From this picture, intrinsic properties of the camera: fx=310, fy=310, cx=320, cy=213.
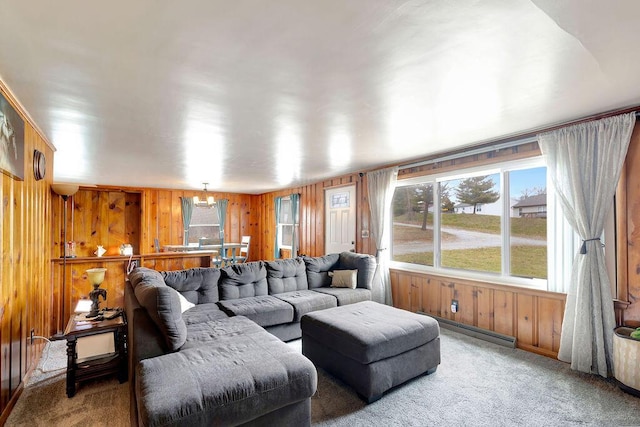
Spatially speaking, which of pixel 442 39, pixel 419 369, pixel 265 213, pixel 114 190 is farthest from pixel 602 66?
pixel 114 190

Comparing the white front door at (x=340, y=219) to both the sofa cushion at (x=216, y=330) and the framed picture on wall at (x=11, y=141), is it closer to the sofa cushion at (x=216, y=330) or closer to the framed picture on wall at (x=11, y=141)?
the sofa cushion at (x=216, y=330)

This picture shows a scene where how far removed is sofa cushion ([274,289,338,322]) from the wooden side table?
1.63 m

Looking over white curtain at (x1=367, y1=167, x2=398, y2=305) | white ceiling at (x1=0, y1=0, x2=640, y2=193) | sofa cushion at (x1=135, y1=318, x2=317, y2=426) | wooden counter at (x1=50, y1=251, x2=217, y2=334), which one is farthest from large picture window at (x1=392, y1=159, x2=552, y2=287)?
wooden counter at (x1=50, y1=251, x2=217, y2=334)

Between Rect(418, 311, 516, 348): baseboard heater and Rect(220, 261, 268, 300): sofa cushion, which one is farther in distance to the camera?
Rect(220, 261, 268, 300): sofa cushion

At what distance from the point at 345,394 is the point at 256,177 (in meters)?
4.50

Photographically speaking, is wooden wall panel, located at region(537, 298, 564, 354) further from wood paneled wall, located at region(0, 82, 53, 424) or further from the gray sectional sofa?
wood paneled wall, located at region(0, 82, 53, 424)

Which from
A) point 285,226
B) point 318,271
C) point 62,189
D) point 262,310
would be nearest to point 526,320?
point 318,271

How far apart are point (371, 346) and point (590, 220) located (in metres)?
2.26

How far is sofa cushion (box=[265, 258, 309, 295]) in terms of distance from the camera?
4.06 meters

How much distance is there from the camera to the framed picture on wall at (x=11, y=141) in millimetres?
1972

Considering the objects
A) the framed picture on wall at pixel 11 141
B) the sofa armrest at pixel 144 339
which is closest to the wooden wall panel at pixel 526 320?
the sofa armrest at pixel 144 339

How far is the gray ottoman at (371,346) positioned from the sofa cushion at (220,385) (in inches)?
24.0

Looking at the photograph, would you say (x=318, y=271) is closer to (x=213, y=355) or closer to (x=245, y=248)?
(x=213, y=355)

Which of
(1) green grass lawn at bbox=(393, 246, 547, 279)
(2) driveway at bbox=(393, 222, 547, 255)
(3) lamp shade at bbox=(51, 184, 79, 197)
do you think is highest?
(3) lamp shade at bbox=(51, 184, 79, 197)
